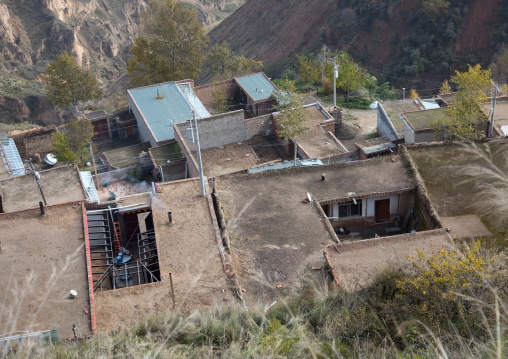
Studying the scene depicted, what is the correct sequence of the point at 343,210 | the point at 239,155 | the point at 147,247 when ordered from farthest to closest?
the point at 239,155, the point at 343,210, the point at 147,247

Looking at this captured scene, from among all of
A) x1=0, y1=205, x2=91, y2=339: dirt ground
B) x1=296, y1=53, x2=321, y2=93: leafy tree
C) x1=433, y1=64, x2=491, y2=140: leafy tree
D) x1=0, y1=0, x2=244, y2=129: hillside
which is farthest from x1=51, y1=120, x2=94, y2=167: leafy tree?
x1=0, y1=0, x2=244, y2=129: hillside

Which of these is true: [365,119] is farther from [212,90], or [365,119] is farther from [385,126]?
[212,90]

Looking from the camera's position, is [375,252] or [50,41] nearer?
[375,252]

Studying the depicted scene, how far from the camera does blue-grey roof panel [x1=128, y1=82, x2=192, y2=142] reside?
32.1m

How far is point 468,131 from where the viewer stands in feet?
84.6

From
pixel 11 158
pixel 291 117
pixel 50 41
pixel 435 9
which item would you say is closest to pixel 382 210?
pixel 291 117

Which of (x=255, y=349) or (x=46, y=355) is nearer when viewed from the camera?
(x=255, y=349)

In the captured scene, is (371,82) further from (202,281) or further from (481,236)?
(202,281)

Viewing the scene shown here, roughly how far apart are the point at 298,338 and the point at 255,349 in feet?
3.16

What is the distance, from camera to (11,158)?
30469 mm

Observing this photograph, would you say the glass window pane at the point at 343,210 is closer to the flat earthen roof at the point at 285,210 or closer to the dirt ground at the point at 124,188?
the flat earthen roof at the point at 285,210

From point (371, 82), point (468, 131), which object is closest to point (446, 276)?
point (468, 131)

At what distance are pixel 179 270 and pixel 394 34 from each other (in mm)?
49905

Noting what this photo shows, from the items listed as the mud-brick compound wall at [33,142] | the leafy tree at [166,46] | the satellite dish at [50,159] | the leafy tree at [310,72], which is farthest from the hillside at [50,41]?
the leafy tree at [310,72]
